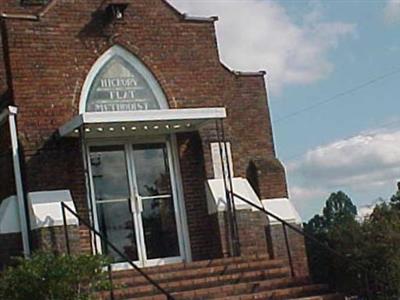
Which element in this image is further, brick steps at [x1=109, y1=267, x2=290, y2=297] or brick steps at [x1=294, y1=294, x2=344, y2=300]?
brick steps at [x1=294, y1=294, x2=344, y2=300]

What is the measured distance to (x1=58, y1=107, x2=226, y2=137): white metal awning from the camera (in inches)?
500

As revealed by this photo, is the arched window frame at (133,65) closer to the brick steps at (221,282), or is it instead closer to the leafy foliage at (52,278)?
the brick steps at (221,282)

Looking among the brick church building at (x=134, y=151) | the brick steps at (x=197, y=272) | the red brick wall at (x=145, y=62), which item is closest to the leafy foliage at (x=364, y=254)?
the brick steps at (x=197, y=272)

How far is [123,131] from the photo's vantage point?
44.9 feet

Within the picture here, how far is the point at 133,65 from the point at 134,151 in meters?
1.61

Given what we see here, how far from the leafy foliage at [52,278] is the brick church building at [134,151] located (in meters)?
2.25

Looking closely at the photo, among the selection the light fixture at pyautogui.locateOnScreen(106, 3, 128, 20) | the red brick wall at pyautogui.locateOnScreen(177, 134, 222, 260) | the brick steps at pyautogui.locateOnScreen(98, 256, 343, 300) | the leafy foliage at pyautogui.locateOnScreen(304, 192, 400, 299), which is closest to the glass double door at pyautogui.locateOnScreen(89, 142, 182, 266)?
the red brick wall at pyautogui.locateOnScreen(177, 134, 222, 260)

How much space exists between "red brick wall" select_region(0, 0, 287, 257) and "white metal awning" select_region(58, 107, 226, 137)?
1.70 feet

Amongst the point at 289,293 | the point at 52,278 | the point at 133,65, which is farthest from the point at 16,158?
the point at 289,293

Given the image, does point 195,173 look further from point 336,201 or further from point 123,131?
point 336,201

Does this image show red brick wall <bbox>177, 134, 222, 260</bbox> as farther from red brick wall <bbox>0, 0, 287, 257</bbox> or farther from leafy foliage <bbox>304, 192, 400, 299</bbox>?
leafy foliage <bbox>304, 192, 400, 299</bbox>

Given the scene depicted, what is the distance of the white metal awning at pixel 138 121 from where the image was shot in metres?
12.7

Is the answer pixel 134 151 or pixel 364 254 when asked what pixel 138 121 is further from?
pixel 364 254

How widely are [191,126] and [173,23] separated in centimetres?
217
